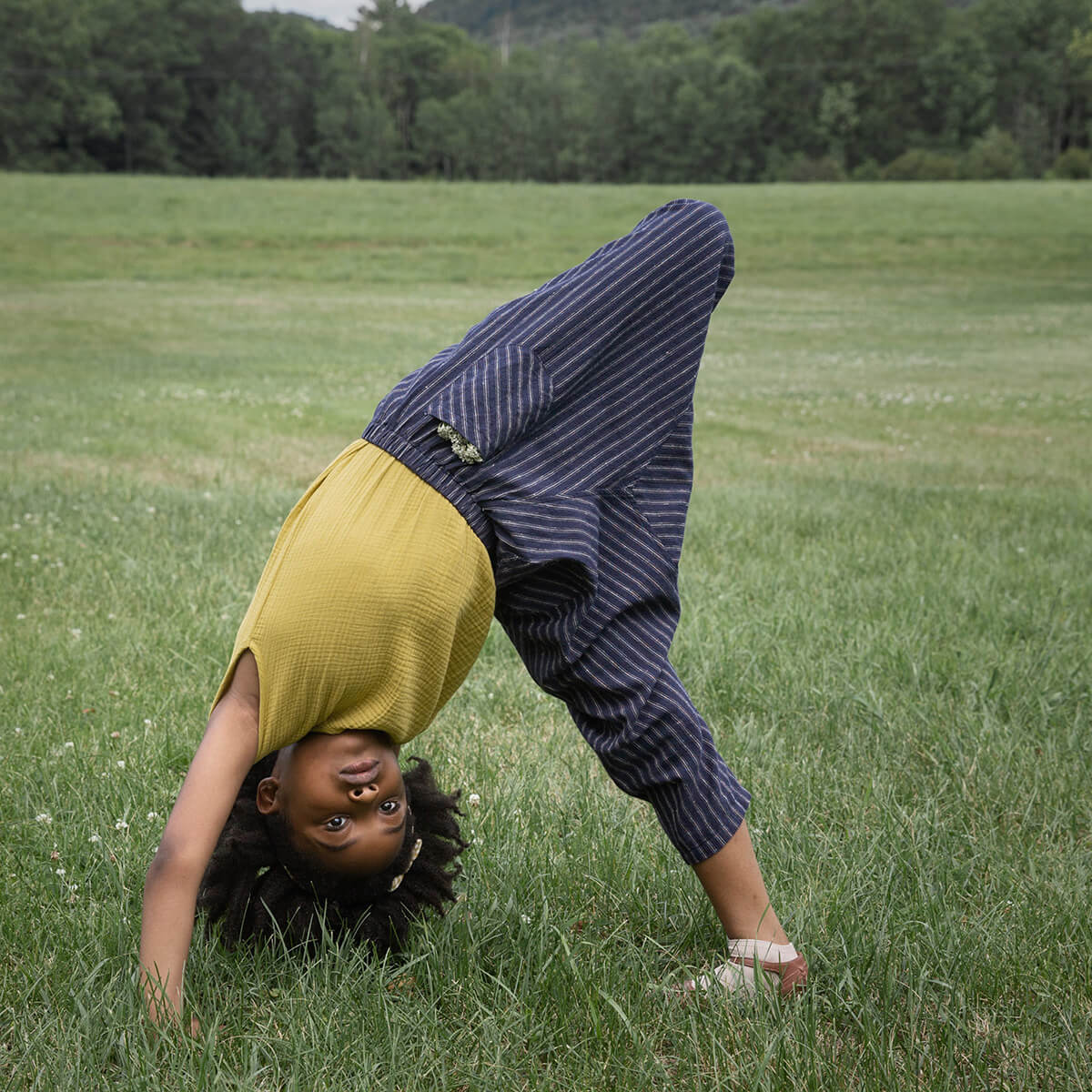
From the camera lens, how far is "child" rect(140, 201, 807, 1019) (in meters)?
1.78

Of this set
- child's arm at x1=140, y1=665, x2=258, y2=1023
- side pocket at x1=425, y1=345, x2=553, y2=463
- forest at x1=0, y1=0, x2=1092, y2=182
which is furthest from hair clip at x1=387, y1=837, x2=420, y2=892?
forest at x1=0, y1=0, x2=1092, y2=182

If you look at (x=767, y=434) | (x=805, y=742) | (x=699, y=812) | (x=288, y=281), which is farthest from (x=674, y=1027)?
(x=288, y=281)

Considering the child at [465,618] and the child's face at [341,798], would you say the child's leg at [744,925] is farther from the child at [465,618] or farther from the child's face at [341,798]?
the child's face at [341,798]

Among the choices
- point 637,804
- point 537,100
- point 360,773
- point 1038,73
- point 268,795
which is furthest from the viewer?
point 1038,73

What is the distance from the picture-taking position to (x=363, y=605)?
1.77 m

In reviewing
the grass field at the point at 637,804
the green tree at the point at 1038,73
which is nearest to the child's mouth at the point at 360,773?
the grass field at the point at 637,804

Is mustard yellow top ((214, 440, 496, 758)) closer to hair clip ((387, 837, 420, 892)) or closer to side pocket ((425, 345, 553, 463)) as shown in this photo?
side pocket ((425, 345, 553, 463))

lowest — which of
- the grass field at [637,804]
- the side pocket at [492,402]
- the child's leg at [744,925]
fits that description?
the grass field at [637,804]

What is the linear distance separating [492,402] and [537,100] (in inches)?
3420

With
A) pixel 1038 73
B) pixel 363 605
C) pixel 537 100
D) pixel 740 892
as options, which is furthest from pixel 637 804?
pixel 1038 73

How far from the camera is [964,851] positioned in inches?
104

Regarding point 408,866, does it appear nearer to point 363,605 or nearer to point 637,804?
point 363,605

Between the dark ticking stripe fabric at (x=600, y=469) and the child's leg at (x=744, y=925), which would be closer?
the dark ticking stripe fabric at (x=600, y=469)

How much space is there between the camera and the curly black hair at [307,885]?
203 centimetres
